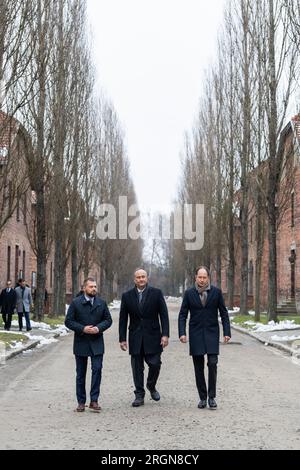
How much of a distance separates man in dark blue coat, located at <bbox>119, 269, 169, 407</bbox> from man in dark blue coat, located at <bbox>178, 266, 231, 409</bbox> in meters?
0.29

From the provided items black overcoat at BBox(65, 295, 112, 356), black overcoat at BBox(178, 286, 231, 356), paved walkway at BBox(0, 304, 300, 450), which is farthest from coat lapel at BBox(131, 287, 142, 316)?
paved walkway at BBox(0, 304, 300, 450)

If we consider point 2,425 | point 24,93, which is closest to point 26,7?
point 24,93

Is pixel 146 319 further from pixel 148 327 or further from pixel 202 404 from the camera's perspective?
pixel 202 404

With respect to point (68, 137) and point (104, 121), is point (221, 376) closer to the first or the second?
point (68, 137)

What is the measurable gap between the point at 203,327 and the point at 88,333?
147 cm

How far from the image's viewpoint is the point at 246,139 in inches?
1197

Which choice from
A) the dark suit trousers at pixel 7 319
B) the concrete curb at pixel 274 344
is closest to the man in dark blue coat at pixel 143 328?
the concrete curb at pixel 274 344

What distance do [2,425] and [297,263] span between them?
30.3 meters

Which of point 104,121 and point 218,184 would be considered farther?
point 104,121

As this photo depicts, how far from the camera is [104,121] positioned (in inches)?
1937

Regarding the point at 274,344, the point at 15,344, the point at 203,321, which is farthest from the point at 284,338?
the point at 203,321

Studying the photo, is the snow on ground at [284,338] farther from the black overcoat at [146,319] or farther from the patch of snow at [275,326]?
the black overcoat at [146,319]

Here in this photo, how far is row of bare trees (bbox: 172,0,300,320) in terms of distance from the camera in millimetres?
25875

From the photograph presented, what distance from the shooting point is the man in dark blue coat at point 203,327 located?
30.6ft
